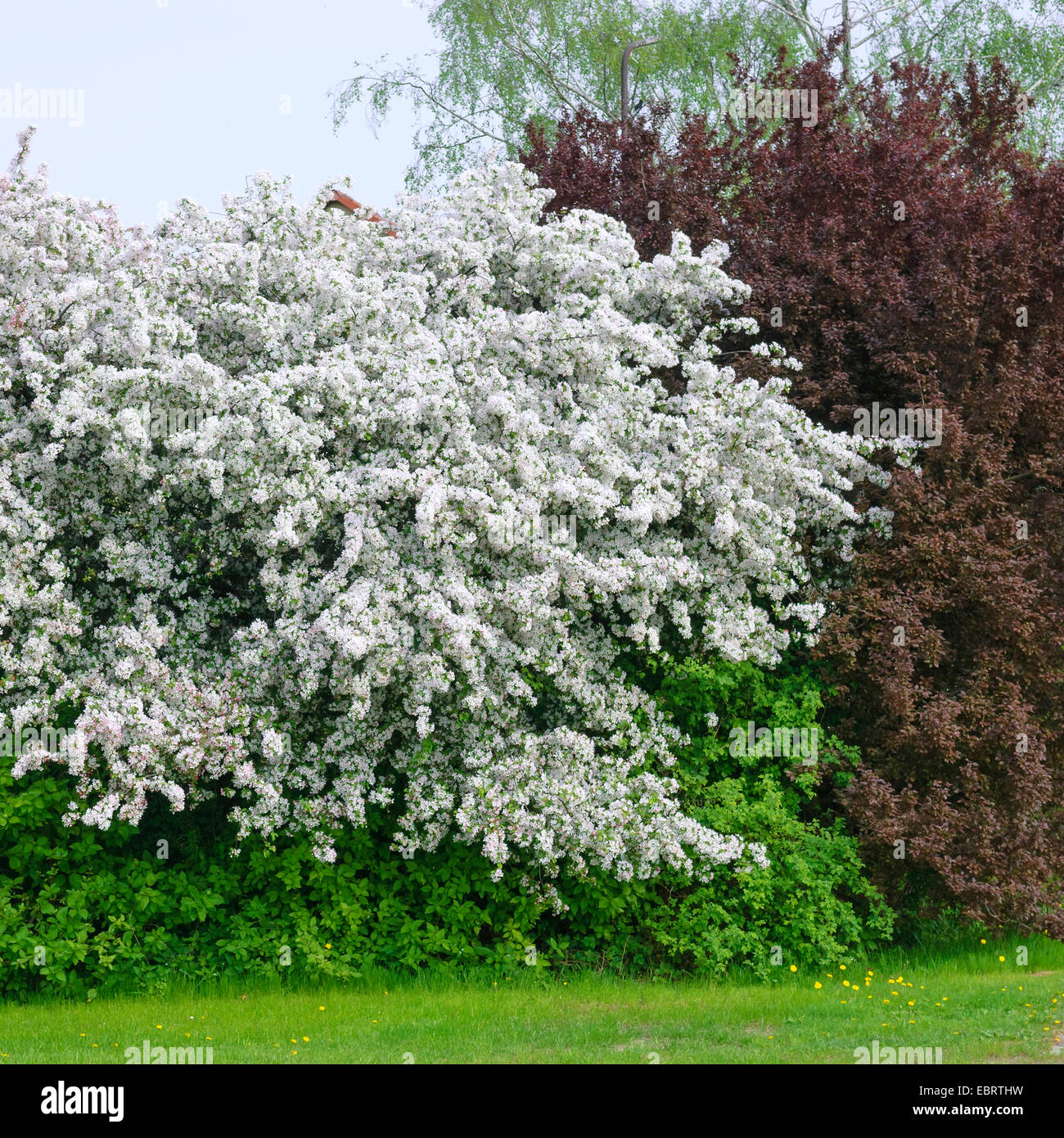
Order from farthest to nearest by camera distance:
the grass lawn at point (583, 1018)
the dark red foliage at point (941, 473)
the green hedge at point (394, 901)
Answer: the dark red foliage at point (941, 473)
the green hedge at point (394, 901)
the grass lawn at point (583, 1018)

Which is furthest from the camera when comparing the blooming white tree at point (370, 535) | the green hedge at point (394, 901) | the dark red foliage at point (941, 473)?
the dark red foliage at point (941, 473)

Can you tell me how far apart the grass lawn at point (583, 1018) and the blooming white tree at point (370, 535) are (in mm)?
922

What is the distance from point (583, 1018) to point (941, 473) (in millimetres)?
5202

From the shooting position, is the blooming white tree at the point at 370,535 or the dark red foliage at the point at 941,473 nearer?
the blooming white tree at the point at 370,535

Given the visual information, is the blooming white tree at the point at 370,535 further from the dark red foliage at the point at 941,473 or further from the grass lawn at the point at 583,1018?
the grass lawn at the point at 583,1018

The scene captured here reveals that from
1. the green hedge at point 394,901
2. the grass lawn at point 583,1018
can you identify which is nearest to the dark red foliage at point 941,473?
the green hedge at point 394,901

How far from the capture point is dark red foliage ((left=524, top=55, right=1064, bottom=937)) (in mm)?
9984

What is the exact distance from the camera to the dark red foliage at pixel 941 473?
9984 mm

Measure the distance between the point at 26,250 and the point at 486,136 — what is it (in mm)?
19239

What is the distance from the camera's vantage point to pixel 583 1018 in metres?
8.34

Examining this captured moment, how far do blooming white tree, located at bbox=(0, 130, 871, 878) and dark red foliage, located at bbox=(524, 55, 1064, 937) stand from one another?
77 cm

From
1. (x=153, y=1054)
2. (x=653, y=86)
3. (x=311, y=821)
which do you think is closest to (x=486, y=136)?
(x=653, y=86)

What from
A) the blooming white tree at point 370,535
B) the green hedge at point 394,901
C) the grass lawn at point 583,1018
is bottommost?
the grass lawn at point 583,1018
